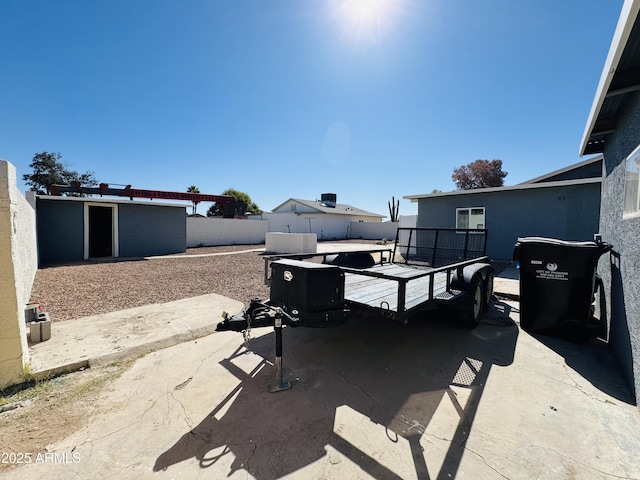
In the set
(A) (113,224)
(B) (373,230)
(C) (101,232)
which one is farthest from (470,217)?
(B) (373,230)

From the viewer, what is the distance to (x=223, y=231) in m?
20.4

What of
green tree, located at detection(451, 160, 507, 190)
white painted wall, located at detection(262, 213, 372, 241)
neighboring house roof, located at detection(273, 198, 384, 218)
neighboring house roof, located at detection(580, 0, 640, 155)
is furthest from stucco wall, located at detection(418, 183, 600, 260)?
green tree, located at detection(451, 160, 507, 190)

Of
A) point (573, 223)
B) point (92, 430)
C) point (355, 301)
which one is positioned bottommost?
point (92, 430)

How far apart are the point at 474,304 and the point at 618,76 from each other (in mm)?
3146

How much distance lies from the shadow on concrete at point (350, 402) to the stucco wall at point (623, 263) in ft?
3.46

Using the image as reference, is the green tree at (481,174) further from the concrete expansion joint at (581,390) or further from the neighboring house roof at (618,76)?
the concrete expansion joint at (581,390)

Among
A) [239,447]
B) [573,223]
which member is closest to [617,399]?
[239,447]

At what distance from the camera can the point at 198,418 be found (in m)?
2.26

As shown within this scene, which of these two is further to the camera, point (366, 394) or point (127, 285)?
point (127, 285)

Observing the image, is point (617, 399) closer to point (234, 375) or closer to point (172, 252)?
point (234, 375)

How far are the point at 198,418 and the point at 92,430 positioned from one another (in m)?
0.76

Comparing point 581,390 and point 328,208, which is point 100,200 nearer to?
point 581,390

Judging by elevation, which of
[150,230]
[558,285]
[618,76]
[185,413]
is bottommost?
[185,413]

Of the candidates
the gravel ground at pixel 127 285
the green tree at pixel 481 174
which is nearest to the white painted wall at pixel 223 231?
the gravel ground at pixel 127 285
